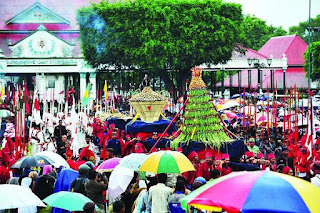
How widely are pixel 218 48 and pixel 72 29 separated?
29.5m

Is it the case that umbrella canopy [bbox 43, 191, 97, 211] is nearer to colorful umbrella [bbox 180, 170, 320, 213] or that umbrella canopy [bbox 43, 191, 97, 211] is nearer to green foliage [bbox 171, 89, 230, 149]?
colorful umbrella [bbox 180, 170, 320, 213]

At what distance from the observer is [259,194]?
6523 mm

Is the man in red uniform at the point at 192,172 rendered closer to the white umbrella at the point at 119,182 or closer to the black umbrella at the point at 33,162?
the white umbrella at the point at 119,182

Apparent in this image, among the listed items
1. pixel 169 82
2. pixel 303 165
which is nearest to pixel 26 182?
A: pixel 303 165

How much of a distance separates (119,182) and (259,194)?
4.83m

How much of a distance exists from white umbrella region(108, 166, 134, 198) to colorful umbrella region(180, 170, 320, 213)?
4.06 m

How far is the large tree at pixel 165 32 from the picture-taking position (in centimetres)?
3881

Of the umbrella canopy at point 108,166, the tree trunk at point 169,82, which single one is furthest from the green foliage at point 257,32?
the umbrella canopy at point 108,166

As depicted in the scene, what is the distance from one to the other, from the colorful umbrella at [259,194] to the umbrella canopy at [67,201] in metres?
2.21

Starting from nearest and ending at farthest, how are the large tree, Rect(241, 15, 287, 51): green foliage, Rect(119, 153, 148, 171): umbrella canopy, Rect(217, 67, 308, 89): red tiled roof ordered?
Rect(119, 153, 148, 171): umbrella canopy
the large tree
Rect(217, 67, 308, 89): red tiled roof
Rect(241, 15, 287, 51): green foliage

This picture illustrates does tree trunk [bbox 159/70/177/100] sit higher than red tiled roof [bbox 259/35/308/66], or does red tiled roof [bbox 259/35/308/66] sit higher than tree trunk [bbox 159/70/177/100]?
red tiled roof [bbox 259/35/308/66]

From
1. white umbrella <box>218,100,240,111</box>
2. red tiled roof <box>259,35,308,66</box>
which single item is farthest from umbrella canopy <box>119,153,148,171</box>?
red tiled roof <box>259,35,308,66</box>

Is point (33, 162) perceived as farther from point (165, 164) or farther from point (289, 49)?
point (289, 49)

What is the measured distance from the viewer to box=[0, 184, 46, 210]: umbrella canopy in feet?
28.0
